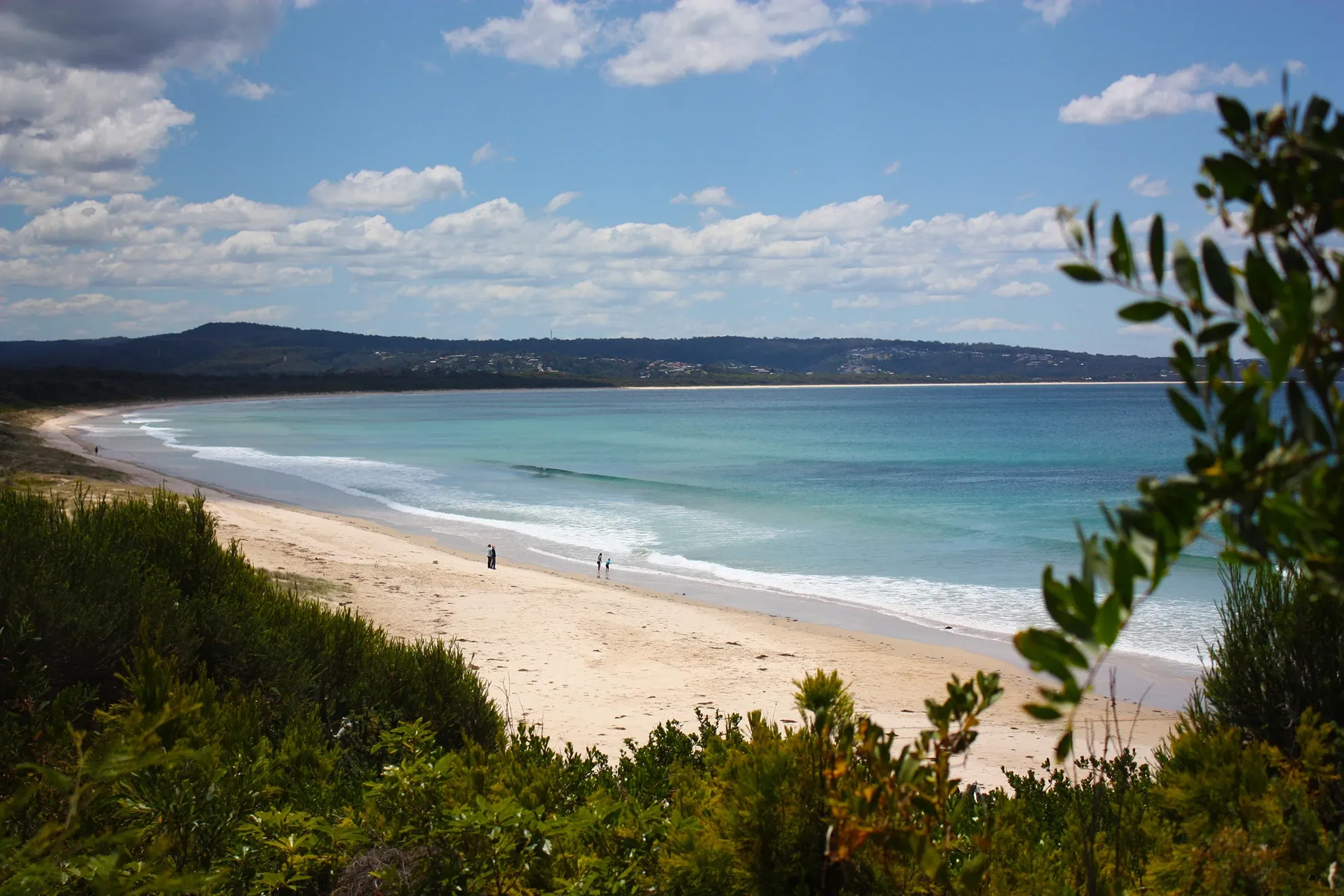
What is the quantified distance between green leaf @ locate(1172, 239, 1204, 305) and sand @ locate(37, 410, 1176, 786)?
28.4ft

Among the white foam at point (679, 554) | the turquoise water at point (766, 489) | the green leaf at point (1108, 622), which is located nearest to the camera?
the green leaf at point (1108, 622)

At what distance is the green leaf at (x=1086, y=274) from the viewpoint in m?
1.26

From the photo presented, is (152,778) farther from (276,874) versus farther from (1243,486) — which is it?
(1243,486)

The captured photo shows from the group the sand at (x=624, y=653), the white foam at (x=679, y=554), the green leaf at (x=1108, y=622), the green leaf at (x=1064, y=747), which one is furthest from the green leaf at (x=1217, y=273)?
the white foam at (x=679, y=554)

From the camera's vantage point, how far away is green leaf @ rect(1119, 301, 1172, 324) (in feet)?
4.00

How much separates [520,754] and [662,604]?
1620 centimetres

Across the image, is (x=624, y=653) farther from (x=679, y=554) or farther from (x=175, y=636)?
(x=679, y=554)

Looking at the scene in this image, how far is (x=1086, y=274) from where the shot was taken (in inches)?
49.8

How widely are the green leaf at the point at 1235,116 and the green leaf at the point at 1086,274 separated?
0.76 ft

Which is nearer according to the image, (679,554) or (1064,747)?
(1064,747)

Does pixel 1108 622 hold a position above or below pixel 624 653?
above

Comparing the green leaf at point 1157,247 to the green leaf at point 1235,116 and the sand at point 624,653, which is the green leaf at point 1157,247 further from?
the sand at point 624,653

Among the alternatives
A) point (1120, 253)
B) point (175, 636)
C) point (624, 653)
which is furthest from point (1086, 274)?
point (624, 653)

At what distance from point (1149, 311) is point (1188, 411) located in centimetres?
16
